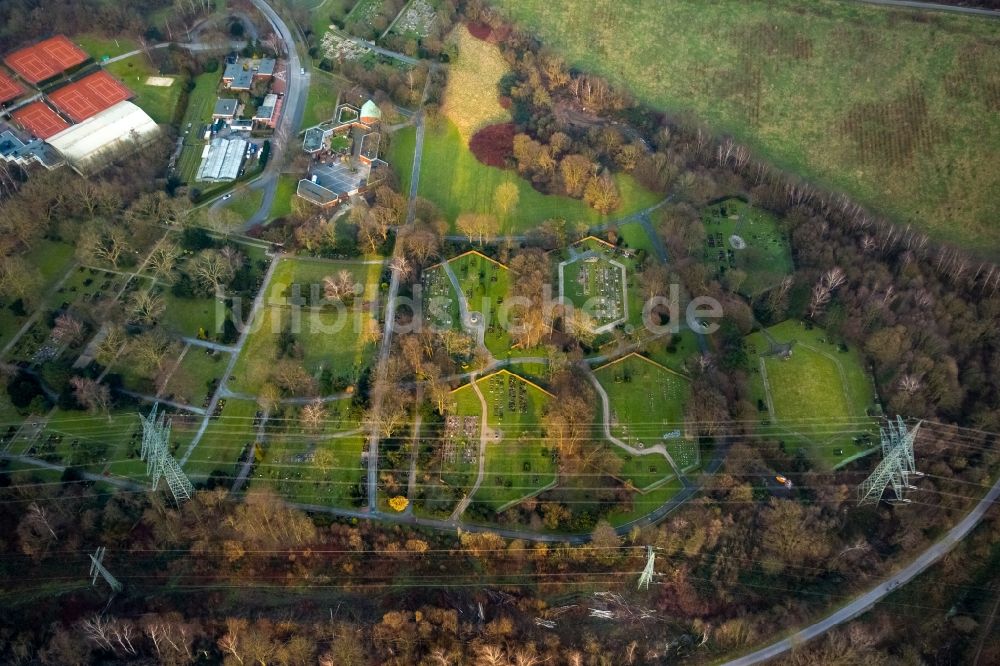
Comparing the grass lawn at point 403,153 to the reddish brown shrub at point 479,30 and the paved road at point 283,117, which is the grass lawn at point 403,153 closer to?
the paved road at point 283,117

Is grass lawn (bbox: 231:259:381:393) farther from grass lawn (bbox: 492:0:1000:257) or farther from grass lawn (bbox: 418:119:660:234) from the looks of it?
grass lawn (bbox: 492:0:1000:257)

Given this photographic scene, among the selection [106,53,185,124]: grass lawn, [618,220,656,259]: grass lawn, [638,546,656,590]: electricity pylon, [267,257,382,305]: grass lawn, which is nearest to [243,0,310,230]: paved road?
[267,257,382,305]: grass lawn

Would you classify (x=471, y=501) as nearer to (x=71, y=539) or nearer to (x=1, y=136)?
(x=71, y=539)

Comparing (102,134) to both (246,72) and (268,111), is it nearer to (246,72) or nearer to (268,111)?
(268,111)

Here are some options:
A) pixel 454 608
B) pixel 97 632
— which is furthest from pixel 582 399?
pixel 97 632

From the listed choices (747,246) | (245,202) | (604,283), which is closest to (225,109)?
(245,202)
